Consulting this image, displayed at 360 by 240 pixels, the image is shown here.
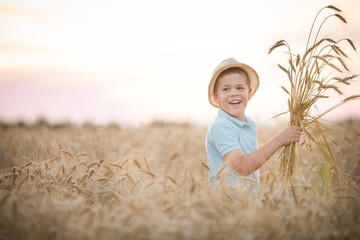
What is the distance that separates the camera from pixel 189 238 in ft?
6.68

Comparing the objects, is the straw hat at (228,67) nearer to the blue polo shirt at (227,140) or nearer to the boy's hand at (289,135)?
the blue polo shirt at (227,140)

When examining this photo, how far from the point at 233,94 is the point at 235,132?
1.26 ft

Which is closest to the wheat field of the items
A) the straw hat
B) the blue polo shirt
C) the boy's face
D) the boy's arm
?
the boy's arm

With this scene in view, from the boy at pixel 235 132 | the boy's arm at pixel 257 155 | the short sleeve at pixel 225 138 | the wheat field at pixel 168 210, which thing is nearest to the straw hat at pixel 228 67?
the boy at pixel 235 132

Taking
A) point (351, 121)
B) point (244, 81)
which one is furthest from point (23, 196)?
point (351, 121)

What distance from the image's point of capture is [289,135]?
3.06 m

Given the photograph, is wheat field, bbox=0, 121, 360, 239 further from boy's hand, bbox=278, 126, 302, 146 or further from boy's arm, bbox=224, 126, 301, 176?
boy's hand, bbox=278, 126, 302, 146

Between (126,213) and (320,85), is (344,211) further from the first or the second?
(126,213)

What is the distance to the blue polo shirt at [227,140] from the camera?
3.08 meters

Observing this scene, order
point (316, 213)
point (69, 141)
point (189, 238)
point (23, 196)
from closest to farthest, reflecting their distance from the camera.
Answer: point (189, 238) → point (316, 213) → point (23, 196) → point (69, 141)

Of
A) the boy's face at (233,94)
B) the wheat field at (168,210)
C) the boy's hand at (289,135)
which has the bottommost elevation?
the wheat field at (168,210)

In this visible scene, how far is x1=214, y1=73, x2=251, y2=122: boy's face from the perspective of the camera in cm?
330

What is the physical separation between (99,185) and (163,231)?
4.27 ft

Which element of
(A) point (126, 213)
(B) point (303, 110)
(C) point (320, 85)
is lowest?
(A) point (126, 213)
